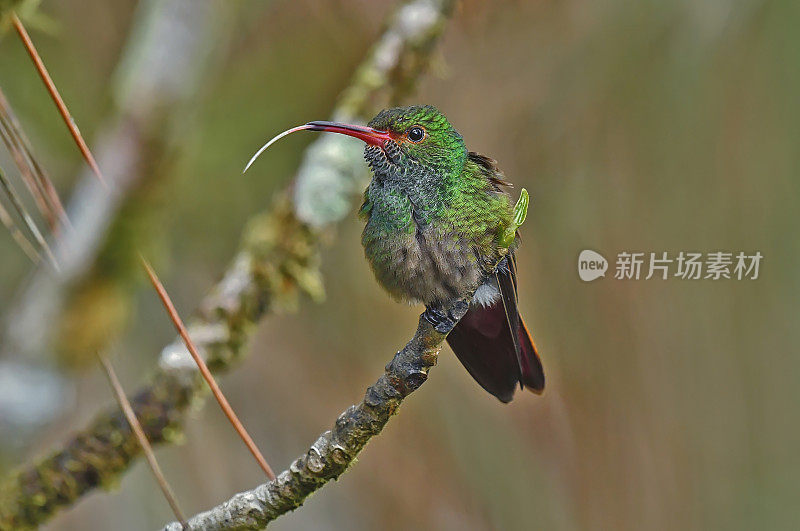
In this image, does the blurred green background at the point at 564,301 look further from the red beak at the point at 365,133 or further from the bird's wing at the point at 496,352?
the red beak at the point at 365,133

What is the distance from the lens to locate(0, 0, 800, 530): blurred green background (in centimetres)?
376

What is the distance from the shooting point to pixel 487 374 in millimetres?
2352

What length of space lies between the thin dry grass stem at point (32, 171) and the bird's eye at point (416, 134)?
33.3 inches

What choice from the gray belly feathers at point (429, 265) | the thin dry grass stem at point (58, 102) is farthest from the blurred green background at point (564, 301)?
the thin dry grass stem at point (58, 102)

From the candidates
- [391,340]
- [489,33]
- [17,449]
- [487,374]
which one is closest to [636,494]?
[391,340]

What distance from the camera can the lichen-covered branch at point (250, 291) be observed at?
8.55 feet

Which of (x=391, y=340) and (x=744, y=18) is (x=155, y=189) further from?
(x=744, y=18)

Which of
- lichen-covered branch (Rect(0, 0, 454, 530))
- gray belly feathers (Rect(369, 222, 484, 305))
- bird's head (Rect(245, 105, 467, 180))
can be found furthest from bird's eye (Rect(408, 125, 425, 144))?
lichen-covered branch (Rect(0, 0, 454, 530))

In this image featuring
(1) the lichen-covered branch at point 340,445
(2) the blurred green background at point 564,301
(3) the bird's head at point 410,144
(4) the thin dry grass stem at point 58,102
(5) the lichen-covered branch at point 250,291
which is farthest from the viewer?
(2) the blurred green background at point 564,301

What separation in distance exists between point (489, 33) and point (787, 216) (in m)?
1.50

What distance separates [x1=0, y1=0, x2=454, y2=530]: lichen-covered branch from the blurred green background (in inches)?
26.8

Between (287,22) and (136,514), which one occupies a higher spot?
(287,22)

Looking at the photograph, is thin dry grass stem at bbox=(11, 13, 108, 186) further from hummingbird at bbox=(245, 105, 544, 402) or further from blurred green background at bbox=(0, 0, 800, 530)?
blurred green background at bbox=(0, 0, 800, 530)

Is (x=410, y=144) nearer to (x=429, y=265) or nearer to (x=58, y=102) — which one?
(x=429, y=265)
